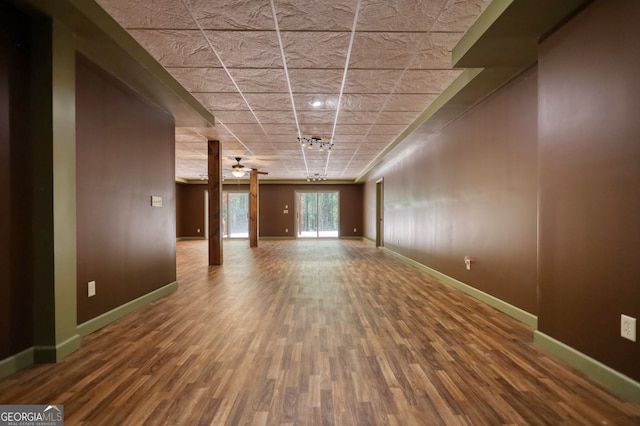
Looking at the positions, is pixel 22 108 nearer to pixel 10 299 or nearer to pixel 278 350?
pixel 10 299

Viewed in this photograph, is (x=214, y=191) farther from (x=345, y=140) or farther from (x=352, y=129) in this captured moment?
(x=352, y=129)

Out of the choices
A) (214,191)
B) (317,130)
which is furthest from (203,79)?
(214,191)

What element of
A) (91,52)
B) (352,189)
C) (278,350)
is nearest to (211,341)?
(278,350)

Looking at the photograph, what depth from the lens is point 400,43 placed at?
299cm

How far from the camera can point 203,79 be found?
12.3 ft

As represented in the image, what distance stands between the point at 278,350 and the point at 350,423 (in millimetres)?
1039

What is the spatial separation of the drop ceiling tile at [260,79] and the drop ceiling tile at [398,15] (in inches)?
47.3

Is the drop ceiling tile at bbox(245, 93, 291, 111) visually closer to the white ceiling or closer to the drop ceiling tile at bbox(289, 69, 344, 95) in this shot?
the white ceiling

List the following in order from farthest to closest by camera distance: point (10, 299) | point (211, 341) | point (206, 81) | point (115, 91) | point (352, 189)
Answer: point (352, 189)
point (206, 81)
point (115, 91)
point (211, 341)
point (10, 299)

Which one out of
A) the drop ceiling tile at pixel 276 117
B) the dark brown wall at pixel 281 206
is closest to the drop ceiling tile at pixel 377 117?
the drop ceiling tile at pixel 276 117

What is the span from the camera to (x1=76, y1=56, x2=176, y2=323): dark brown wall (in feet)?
9.60

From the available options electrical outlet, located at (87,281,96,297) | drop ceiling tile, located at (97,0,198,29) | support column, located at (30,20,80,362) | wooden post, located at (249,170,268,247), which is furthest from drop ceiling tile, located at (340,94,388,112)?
wooden post, located at (249,170,268,247)

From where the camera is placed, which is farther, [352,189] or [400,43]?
[352,189]

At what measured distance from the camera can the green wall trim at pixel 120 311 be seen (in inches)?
114
